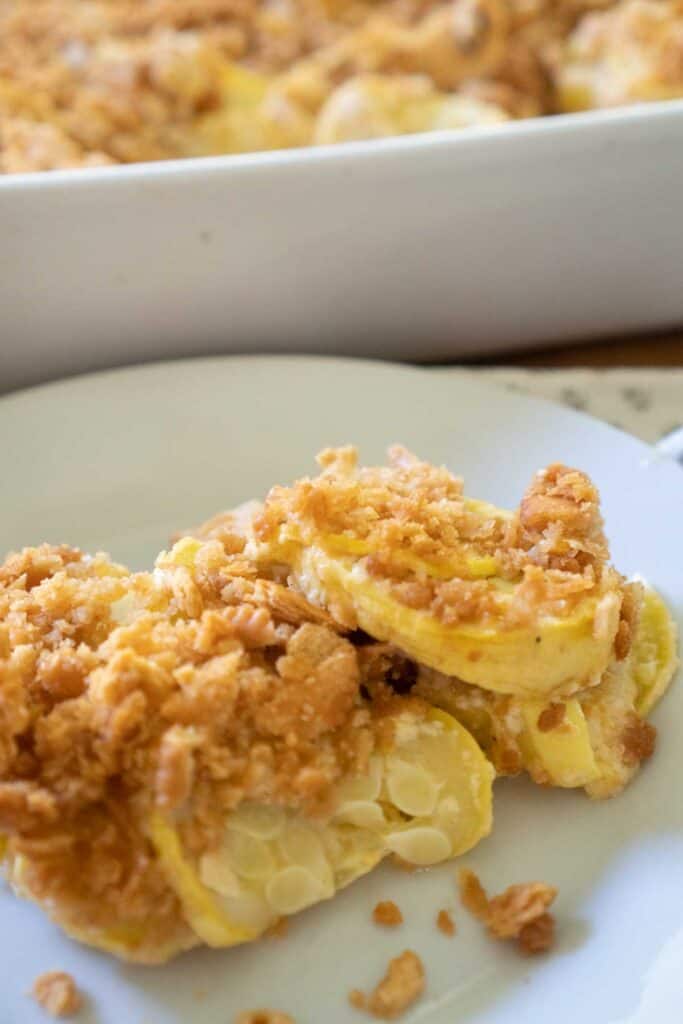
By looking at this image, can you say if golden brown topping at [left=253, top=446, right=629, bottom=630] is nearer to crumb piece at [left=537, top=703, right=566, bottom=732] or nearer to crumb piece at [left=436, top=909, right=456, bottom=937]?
crumb piece at [left=537, top=703, right=566, bottom=732]

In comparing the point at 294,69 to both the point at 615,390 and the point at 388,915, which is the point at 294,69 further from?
the point at 388,915

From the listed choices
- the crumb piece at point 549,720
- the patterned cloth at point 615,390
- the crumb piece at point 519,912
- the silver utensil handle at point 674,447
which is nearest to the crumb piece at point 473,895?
the crumb piece at point 519,912

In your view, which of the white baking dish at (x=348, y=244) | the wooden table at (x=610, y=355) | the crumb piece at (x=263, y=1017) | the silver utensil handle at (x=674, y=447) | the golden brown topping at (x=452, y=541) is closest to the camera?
the crumb piece at (x=263, y=1017)

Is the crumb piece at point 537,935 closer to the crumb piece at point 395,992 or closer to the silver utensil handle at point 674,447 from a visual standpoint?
the crumb piece at point 395,992

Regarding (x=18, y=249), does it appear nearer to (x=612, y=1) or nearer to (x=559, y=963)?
(x=559, y=963)

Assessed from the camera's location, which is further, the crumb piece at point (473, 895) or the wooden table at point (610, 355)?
the wooden table at point (610, 355)

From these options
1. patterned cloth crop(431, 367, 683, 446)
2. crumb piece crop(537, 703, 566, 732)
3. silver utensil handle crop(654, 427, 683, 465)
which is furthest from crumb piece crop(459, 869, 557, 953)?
patterned cloth crop(431, 367, 683, 446)
